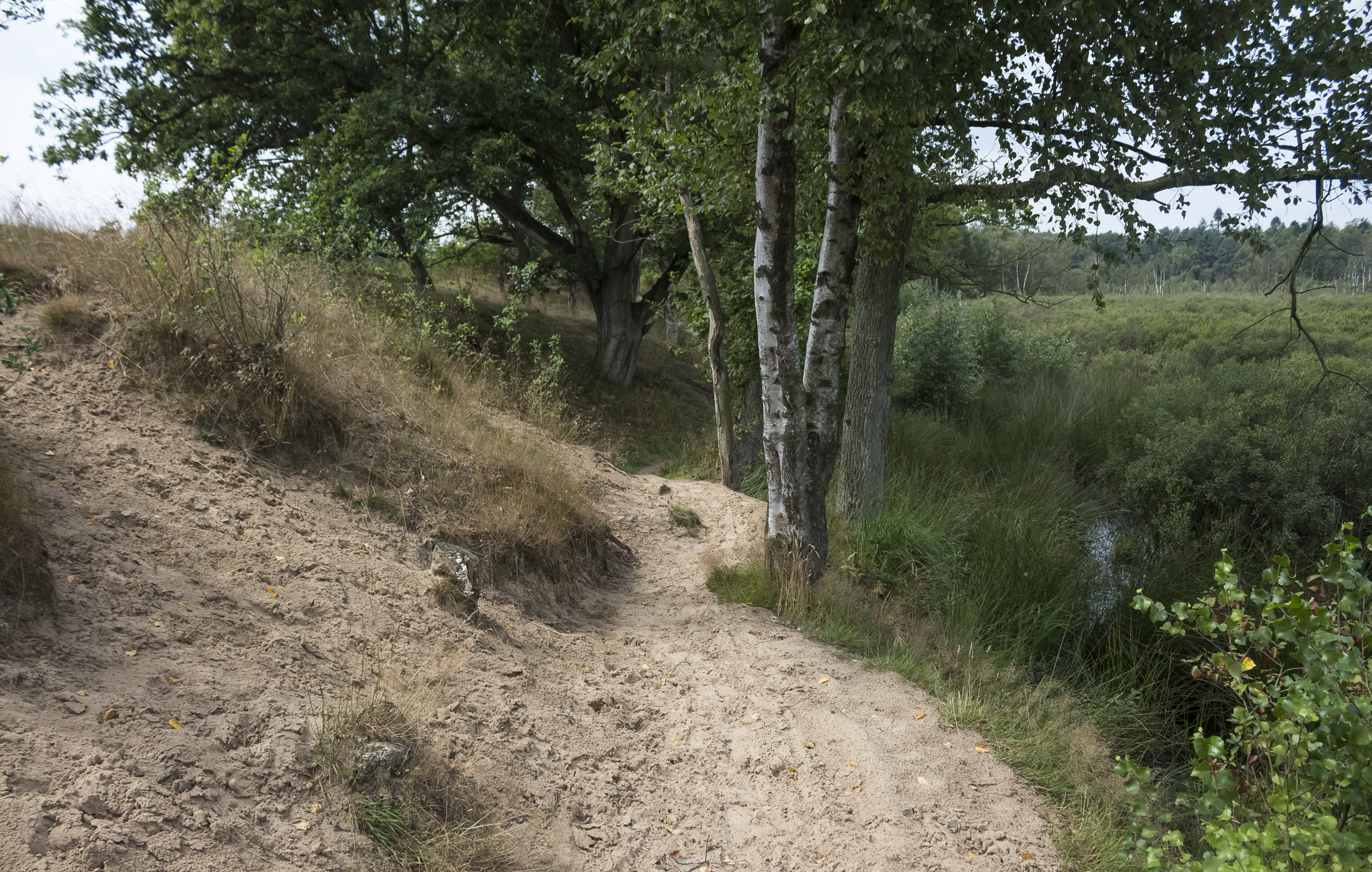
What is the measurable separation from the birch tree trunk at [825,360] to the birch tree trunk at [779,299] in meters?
0.09

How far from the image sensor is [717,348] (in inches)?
371

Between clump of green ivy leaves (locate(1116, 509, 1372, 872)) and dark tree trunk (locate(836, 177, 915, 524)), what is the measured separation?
466 cm

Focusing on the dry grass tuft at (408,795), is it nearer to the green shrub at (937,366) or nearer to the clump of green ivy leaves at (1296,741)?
the clump of green ivy leaves at (1296,741)

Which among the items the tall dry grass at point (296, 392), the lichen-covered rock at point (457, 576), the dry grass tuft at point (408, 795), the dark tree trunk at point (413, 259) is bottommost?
the dry grass tuft at point (408, 795)

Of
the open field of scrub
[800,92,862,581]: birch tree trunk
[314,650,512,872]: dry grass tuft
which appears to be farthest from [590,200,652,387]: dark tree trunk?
[314,650,512,872]: dry grass tuft

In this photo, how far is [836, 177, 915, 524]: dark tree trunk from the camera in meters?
7.66

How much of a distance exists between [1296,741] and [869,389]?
18.4 ft

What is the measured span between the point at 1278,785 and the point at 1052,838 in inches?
55.6

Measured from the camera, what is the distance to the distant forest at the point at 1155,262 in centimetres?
736

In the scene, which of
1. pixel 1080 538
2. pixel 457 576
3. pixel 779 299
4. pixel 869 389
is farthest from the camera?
pixel 1080 538

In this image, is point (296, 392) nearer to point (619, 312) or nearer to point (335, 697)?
point (335, 697)

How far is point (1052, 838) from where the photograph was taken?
12.1ft

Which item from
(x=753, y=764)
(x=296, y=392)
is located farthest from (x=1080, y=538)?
(x=296, y=392)

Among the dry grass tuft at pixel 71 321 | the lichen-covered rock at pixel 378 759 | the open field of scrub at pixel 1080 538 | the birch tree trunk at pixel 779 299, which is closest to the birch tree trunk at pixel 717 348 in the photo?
the open field of scrub at pixel 1080 538
